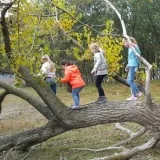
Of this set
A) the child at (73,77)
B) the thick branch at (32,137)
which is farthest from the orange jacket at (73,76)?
the thick branch at (32,137)

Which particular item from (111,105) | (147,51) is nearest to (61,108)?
(111,105)

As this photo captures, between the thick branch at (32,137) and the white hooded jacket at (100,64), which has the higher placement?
the white hooded jacket at (100,64)

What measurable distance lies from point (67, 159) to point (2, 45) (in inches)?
87.6

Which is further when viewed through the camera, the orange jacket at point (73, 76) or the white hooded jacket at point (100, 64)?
the orange jacket at point (73, 76)

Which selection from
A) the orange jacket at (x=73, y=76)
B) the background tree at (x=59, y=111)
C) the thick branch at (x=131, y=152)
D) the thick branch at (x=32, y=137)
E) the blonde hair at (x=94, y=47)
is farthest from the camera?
the orange jacket at (x=73, y=76)

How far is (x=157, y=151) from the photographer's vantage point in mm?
Answer: 6941

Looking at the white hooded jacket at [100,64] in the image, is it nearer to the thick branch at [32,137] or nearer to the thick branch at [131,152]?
the thick branch at [32,137]

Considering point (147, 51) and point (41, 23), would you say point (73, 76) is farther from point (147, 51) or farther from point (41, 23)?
point (147, 51)

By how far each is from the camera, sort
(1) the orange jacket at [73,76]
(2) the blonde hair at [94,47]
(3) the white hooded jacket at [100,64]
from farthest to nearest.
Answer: (1) the orange jacket at [73,76]
(3) the white hooded jacket at [100,64]
(2) the blonde hair at [94,47]

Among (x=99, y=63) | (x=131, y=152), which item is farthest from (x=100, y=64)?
(x=131, y=152)

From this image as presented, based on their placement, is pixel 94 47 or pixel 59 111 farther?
pixel 94 47

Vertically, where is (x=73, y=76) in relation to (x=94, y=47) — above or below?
below

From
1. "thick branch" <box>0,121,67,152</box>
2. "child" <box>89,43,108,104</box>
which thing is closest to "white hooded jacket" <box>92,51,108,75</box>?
"child" <box>89,43,108,104</box>

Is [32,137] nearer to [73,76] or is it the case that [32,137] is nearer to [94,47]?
[94,47]
